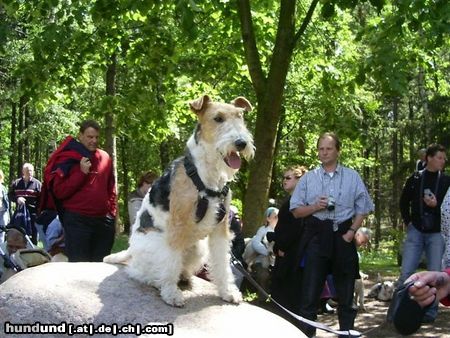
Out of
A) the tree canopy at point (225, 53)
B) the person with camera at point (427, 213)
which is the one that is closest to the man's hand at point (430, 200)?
the person with camera at point (427, 213)

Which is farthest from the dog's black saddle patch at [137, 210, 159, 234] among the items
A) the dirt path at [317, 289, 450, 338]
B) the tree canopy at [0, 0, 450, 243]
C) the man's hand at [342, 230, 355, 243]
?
the dirt path at [317, 289, 450, 338]

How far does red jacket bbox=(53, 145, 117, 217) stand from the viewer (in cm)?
603

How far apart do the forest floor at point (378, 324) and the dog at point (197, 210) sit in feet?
8.87

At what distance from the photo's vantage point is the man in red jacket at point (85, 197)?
6043 millimetres

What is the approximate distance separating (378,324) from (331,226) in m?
2.34

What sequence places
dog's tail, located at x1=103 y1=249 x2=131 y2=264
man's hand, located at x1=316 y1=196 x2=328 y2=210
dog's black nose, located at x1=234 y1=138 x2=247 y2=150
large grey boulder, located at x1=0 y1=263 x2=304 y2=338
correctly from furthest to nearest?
man's hand, located at x1=316 y1=196 x2=328 y2=210, dog's tail, located at x1=103 y1=249 x2=131 y2=264, dog's black nose, located at x1=234 y1=138 x2=247 y2=150, large grey boulder, located at x1=0 y1=263 x2=304 y2=338

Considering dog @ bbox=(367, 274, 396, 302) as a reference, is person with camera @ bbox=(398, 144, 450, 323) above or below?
above

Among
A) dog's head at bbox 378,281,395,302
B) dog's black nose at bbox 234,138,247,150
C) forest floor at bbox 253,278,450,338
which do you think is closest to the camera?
dog's black nose at bbox 234,138,247,150

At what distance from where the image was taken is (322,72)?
33.9 ft

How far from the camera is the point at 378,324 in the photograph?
7336 millimetres

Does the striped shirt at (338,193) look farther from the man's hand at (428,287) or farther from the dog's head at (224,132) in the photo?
the man's hand at (428,287)

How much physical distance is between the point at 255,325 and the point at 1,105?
21.2 meters

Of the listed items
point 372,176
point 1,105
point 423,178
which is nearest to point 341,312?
point 423,178

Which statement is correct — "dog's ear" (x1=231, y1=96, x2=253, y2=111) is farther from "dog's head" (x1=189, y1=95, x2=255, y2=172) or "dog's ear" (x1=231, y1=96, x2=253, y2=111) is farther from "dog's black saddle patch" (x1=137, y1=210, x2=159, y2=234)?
"dog's black saddle patch" (x1=137, y1=210, x2=159, y2=234)
